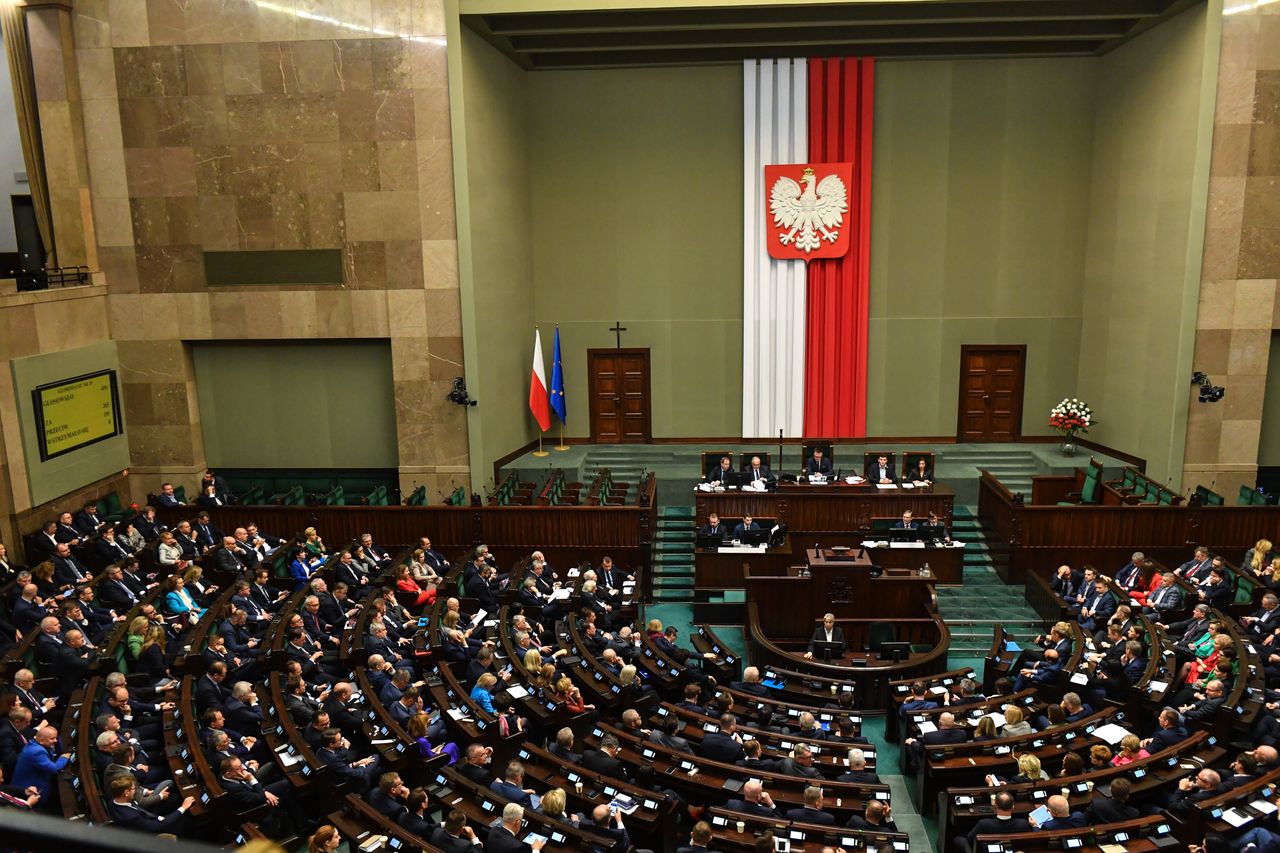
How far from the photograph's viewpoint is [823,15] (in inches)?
628

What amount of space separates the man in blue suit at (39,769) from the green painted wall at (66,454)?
785cm

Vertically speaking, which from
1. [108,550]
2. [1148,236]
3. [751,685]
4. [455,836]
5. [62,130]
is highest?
[62,130]

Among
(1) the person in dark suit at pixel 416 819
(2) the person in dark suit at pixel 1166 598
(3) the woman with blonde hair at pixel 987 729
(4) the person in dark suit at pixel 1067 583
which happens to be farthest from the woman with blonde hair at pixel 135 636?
(2) the person in dark suit at pixel 1166 598

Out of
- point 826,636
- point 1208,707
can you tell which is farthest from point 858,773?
point 1208,707

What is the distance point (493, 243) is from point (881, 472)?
Answer: 7.67m

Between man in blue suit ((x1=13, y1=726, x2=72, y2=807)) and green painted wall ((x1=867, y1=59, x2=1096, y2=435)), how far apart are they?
1519cm

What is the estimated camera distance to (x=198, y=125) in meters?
15.9

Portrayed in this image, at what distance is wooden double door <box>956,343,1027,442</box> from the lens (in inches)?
751

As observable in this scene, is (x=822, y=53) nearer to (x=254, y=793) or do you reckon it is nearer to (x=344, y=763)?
(x=344, y=763)

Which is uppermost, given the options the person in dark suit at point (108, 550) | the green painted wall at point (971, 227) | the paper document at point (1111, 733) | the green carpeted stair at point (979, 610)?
the green painted wall at point (971, 227)

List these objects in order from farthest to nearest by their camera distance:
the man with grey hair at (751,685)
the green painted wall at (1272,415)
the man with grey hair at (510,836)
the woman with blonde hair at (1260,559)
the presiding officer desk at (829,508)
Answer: the green painted wall at (1272,415)
the presiding officer desk at (829,508)
the woman with blonde hair at (1260,559)
the man with grey hair at (751,685)
the man with grey hair at (510,836)

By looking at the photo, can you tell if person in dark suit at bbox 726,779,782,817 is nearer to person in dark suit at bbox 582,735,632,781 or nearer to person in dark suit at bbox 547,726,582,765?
person in dark suit at bbox 582,735,632,781

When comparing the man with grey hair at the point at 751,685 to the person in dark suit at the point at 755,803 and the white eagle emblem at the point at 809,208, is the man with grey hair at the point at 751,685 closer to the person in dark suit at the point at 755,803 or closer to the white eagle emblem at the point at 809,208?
the person in dark suit at the point at 755,803

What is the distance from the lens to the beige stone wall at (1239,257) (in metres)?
15.0
